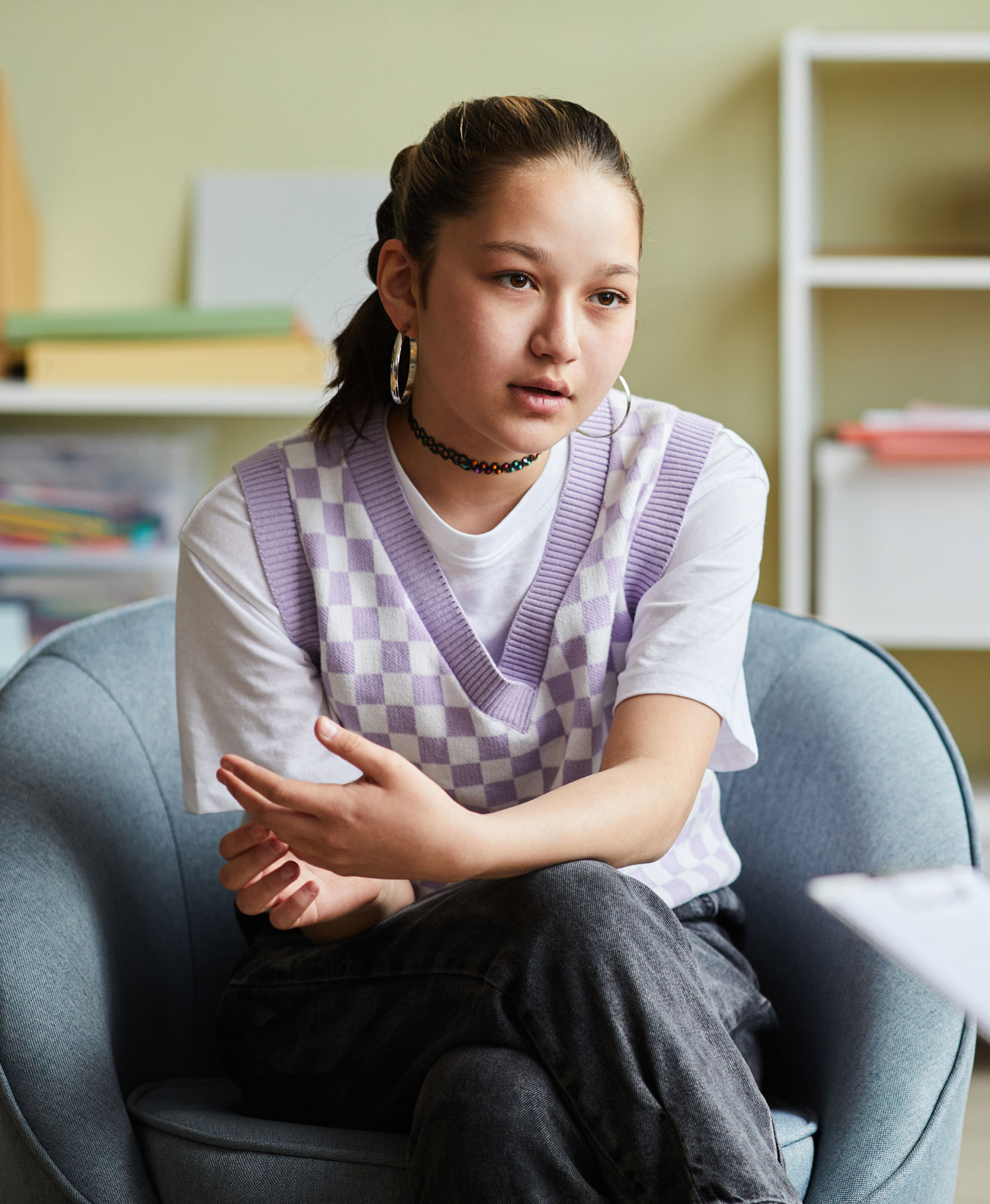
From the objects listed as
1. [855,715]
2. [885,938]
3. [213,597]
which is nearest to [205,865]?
[213,597]

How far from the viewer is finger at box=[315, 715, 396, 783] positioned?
76 centimetres

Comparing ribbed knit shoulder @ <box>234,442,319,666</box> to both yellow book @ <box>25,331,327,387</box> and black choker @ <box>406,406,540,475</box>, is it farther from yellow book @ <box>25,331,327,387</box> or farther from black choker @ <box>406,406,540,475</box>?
yellow book @ <box>25,331,327,387</box>

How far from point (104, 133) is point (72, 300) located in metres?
0.27

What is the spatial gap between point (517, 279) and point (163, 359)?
3.37 ft

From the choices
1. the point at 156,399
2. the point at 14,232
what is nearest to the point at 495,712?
the point at 156,399

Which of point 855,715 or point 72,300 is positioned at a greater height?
point 72,300

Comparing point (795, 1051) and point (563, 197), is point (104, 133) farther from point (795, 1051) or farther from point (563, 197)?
point (795, 1051)

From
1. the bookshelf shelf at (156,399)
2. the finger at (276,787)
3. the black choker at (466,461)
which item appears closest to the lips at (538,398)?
the black choker at (466,461)

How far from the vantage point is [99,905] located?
A: 105cm

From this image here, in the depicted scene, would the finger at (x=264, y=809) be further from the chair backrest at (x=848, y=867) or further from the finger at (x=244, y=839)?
the chair backrest at (x=848, y=867)

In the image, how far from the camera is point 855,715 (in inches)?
46.3

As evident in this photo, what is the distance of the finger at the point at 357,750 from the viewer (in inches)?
29.8

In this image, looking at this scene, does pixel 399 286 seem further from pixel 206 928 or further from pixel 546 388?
pixel 206 928

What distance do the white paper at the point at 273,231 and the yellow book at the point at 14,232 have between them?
0.25m
